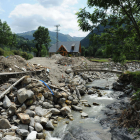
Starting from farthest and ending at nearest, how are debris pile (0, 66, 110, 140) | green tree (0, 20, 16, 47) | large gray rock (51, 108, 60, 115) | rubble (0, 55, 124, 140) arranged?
green tree (0, 20, 16, 47) < large gray rock (51, 108, 60, 115) < rubble (0, 55, 124, 140) < debris pile (0, 66, 110, 140)

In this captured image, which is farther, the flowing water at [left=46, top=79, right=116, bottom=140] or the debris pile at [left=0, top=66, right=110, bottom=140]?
the flowing water at [left=46, top=79, right=116, bottom=140]

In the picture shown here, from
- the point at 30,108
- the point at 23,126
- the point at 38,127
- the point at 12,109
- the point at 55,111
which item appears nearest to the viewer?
the point at 23,126

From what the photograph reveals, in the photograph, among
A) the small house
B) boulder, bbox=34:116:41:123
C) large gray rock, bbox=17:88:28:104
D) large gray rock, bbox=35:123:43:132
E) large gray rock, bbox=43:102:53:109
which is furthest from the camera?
the small house

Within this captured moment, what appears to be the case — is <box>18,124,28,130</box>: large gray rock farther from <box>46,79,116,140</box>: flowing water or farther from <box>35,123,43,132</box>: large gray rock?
<box>46,79,116,140</box>: flowing water

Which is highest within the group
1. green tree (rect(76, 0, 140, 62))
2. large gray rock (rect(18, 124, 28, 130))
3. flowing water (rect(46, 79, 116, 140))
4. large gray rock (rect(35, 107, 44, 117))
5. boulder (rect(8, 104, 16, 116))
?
green tree (rect(76, 0, 140, 62))

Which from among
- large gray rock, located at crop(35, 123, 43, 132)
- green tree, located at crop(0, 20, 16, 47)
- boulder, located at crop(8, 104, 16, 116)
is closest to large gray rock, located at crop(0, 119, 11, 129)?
boulder, located at crop(8, 104, 16, 116)

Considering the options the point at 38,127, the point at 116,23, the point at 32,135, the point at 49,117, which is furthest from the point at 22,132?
the point at 116,23

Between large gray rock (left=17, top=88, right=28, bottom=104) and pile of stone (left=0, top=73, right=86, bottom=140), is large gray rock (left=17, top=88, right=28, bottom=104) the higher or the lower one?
the higher one

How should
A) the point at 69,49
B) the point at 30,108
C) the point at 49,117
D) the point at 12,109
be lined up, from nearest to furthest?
the point at 12,109 → the point at 30,108 → the point at 49,117 → the point at 69,49

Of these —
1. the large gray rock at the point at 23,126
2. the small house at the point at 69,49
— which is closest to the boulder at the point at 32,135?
the large gray rock at the point at 23,126

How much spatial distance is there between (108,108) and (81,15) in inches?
308

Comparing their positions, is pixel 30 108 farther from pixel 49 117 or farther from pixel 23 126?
pixel 23 126

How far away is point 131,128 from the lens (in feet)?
23.4

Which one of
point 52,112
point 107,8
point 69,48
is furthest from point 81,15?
point 69,48
